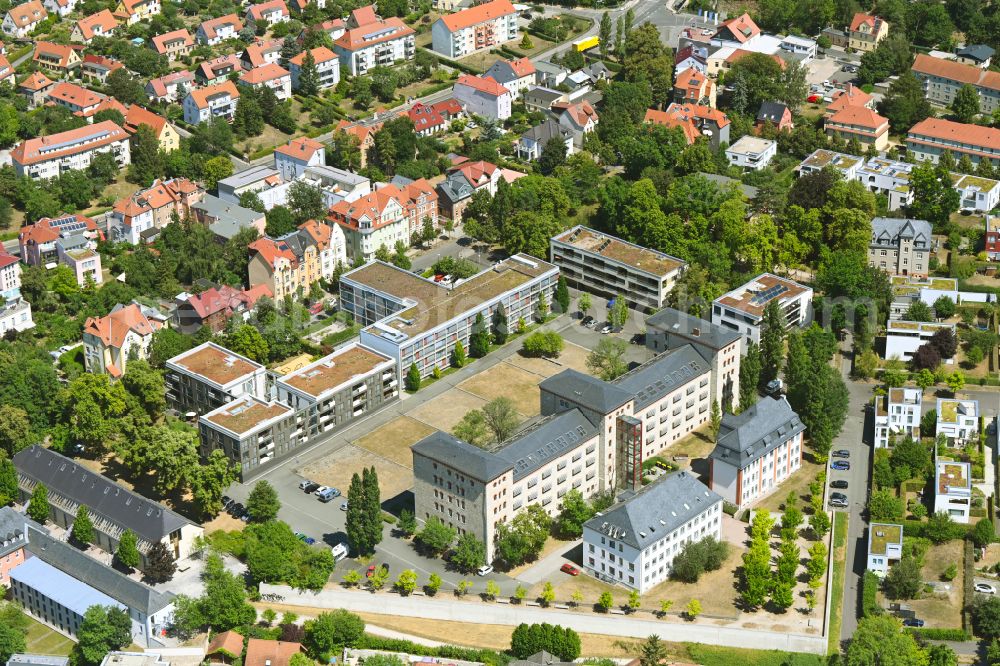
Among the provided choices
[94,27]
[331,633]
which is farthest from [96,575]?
[94,27]

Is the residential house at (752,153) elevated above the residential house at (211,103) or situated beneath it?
situated beneath

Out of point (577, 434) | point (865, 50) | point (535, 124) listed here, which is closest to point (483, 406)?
point (577, 434)

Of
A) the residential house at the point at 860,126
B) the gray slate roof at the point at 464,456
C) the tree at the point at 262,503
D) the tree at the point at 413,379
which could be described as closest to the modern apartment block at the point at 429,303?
the tree at the point at 413,379

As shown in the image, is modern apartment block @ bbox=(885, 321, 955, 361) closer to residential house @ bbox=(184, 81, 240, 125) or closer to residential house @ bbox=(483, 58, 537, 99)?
residential house @ bbox=(483, 58, 537, 99)

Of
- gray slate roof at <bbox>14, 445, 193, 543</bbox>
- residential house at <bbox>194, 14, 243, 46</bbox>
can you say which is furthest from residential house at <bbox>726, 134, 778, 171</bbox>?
gray slate roof at <bbox>14, 445, 193, 543</bbox>

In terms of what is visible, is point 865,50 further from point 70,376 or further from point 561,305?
point 70,376

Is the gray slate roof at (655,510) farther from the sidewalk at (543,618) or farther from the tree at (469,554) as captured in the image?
the tree at (469,554)

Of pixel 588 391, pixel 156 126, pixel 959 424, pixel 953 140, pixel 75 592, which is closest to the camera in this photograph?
pixel 75 592

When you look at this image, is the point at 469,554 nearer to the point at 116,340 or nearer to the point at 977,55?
the point at 116,340
